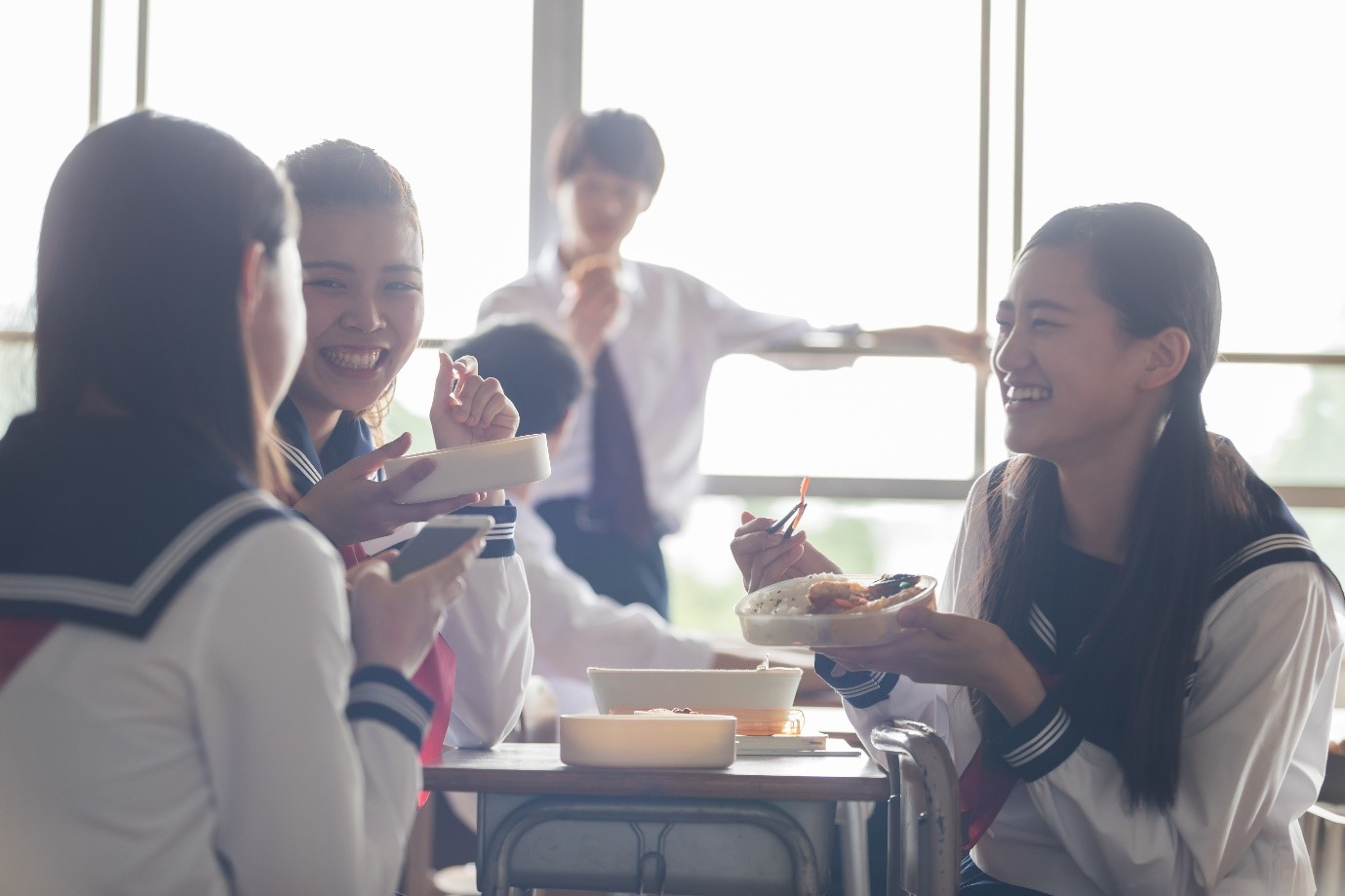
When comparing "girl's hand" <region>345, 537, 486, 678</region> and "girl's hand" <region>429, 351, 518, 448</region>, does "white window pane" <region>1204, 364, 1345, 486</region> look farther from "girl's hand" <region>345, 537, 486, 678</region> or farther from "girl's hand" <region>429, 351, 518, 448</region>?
"girl's hand" <region>345, 537, 486, 678</region>

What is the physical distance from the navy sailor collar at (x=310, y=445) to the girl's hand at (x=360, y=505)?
0.10 metres

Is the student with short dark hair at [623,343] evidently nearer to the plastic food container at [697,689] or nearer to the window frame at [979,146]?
the window frame at [979,146]

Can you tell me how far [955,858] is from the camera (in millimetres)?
1327

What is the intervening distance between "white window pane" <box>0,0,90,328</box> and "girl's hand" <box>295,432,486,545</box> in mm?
2604

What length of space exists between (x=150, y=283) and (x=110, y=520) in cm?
18

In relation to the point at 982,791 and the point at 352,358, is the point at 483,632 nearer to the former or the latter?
the point at 352,358

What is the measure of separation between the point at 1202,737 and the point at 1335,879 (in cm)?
156

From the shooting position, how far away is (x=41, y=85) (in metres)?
3.68

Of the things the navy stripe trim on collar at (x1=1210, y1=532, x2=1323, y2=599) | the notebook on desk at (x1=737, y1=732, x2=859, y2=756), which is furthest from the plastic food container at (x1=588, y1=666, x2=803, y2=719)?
the navy stripe trim on collar at (x1=1210, y1=532, x2=1323, y2=599)

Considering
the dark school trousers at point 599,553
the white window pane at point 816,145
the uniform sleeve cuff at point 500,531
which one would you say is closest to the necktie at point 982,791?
the uniform sleeve cuff at point 500,531

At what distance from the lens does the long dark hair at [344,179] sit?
168cm

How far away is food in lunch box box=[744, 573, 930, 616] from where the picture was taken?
149 cm

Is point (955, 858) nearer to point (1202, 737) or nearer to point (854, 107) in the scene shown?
point (1202, 737)

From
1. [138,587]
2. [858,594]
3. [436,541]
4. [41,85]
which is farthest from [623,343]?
[138,587]
